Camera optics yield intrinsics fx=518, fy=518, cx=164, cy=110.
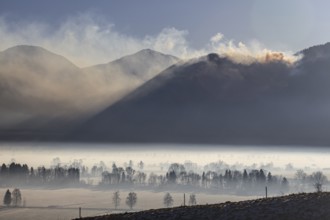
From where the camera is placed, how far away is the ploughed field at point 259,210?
153 ft

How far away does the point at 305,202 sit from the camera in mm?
49344

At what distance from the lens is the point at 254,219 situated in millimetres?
46688

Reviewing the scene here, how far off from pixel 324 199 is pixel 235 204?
8.70m

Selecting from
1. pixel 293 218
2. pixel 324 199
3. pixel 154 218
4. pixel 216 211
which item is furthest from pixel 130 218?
pixel 324 199

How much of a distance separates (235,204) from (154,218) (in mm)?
8434

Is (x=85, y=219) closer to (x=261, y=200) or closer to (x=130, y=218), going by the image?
(x=130, y=218)

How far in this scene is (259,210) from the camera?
4897cm

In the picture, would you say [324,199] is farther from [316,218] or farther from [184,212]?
[184,212]

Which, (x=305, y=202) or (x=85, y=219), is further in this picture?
(x=85, y=219)

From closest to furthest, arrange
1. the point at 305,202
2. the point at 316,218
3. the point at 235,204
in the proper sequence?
the point at 316,218, the point at 305,202, the point at 235,204

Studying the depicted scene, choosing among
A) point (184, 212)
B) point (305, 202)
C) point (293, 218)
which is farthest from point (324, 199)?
point (184, 212)

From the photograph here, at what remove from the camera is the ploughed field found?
4666 centimetres

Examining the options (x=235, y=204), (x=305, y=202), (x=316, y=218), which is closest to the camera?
(x=316, y=218)

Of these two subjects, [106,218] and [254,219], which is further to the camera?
[106,218]
